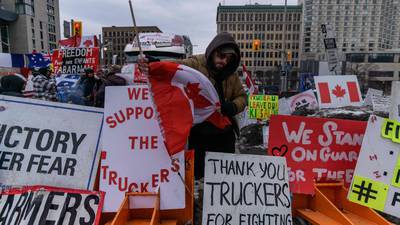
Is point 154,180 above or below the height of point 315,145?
below

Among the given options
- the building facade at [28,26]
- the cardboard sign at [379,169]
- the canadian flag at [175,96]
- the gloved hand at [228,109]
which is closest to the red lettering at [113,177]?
the canadian flag at [175,96]

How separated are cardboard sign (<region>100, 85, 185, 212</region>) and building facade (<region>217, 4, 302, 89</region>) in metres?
98.5

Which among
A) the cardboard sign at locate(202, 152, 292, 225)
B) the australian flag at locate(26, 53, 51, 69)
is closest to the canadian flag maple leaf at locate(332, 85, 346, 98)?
the cardboard sign at locate(202, 152, 292, 225)

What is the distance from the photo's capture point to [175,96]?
280 centimetres

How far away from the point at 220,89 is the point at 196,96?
14.9 inches

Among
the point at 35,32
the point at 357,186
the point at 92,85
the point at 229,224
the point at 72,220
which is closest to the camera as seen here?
the point at 72,220

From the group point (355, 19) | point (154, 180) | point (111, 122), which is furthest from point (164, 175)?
point (355, 19)

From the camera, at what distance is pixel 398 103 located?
3.42 m

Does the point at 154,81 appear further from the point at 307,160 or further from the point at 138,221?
the point at 307,160

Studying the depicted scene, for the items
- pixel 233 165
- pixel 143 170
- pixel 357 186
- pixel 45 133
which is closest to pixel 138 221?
pixel 143 170

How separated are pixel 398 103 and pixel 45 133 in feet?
11.1

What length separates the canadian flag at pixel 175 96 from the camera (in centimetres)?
273

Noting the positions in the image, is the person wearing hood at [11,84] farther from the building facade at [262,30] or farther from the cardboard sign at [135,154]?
the building facade at [262,30]

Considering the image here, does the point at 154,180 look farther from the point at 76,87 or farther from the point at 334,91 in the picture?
the point at 334,91
